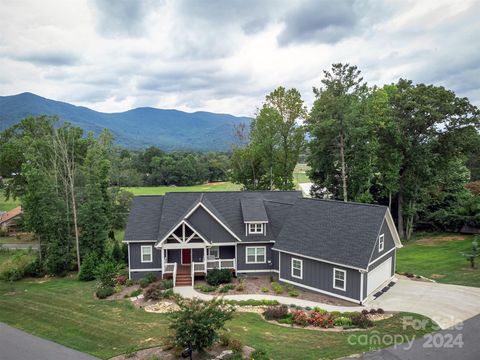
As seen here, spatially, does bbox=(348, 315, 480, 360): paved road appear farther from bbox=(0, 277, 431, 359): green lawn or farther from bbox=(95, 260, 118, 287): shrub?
bbox=(95, 260, 118, 287): shrub

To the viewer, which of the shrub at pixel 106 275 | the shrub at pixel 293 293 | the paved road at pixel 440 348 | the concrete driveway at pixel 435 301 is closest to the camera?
the paved road at pixel 440 348

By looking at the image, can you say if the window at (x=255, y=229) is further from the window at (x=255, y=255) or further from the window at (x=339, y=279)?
the window at (x=339, y=279)

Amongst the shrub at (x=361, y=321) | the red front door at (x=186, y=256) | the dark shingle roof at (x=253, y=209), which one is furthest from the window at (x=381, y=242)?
the red front door at (x=186, y=256)

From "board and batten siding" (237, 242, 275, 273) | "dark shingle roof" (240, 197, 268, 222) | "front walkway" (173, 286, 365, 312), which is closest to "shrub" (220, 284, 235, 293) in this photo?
"front walkway" (173, 286, 365, 312)

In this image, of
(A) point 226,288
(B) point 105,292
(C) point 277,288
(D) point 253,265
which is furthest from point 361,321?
(B) point 105,292

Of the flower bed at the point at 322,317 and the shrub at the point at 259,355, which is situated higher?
the shrub at the point at 259,355

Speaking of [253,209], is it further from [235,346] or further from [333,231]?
[235,346]

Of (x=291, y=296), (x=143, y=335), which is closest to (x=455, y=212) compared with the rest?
(x=291, y=296)
